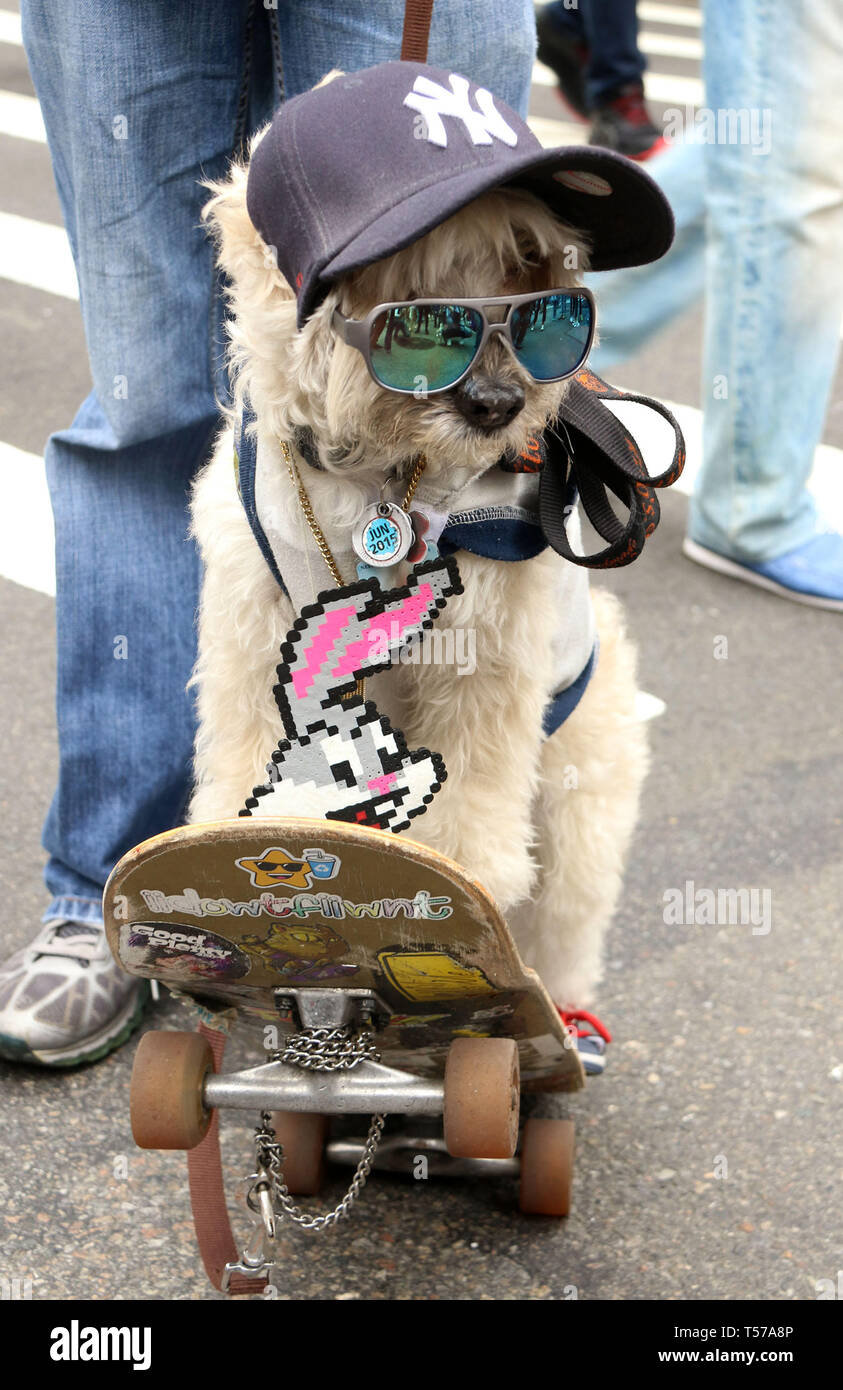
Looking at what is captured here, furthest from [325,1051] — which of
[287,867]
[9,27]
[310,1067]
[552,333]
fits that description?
[9,27]

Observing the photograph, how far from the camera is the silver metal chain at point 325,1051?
6.10 feet

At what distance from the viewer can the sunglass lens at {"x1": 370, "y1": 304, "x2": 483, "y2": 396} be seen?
1.62m

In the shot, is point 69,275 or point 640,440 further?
point 69,275

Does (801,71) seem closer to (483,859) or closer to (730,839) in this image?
(730,839)

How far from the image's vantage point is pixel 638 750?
8.04 ft

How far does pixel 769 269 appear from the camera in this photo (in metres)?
3.80

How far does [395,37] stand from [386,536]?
0.80m

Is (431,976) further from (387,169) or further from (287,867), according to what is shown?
(387,169)

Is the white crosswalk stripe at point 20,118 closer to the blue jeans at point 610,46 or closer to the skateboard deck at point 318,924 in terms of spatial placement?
the blue jeans at point 610,46

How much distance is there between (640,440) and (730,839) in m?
1.17

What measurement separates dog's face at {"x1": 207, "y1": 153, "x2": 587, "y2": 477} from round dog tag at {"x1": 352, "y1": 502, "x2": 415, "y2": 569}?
63 millimetres

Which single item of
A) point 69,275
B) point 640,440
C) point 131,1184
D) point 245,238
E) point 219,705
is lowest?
point 69,275

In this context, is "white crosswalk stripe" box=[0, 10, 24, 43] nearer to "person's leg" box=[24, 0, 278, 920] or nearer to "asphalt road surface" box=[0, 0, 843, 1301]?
"asphalt road surface" box=[0, 0, 843, 1301]
